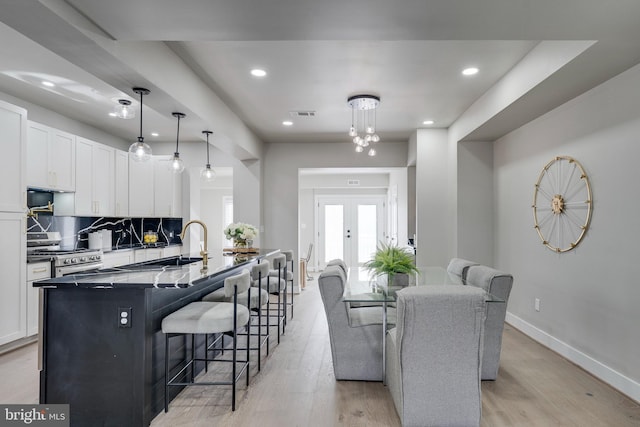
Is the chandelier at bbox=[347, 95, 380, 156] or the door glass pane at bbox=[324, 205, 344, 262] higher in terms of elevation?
the chandelier at bbox=[347, 95, 380, 156]

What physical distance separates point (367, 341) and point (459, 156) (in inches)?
127

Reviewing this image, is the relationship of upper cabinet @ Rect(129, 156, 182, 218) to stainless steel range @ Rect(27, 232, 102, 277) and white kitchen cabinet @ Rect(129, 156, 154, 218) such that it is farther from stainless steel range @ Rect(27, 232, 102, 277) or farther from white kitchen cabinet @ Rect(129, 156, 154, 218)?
stainless steel range @ Rect(27, 232, 102, 277)

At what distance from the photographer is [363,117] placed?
16.7 ft

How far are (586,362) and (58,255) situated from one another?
17.3ft

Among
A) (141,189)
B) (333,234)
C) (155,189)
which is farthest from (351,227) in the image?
(141,189)

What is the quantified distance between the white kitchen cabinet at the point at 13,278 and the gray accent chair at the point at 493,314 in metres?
4.22

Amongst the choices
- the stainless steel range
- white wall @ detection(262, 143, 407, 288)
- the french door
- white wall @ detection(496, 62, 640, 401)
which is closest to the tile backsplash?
the stainless steel range

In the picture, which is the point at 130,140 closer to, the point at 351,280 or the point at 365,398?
the point at 351,280

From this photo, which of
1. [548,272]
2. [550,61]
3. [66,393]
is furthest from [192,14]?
[548,272]

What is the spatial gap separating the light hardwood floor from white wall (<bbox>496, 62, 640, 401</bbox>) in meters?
0.30

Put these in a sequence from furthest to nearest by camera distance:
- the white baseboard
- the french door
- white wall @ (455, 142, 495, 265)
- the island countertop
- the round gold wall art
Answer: the french door → white wall @ (455, 142, 495, 265) → the round gold wall art → the white baseboard → the island countertop

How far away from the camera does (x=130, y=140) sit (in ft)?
21.0

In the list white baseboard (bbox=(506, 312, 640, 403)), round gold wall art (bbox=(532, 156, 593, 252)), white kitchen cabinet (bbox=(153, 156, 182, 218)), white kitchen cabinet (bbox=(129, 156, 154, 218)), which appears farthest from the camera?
white kitchen cabinet (bbox=(153, 156, 182, 218))

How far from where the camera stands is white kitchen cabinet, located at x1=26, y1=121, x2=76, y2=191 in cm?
421
